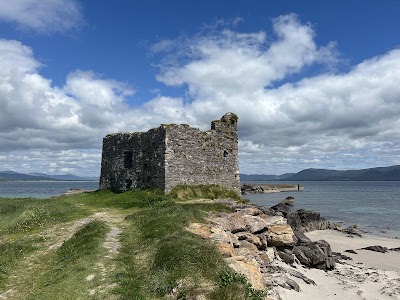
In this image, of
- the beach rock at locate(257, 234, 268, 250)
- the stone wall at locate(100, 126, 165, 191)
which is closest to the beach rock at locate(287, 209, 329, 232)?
the stone wall at locate(100, 126, 165, 191)

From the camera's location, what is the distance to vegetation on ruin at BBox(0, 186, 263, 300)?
11562 millimetres

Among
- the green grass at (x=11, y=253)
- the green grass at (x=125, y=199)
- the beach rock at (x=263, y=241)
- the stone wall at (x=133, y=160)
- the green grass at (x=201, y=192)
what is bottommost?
the beach rock at (x=263, y=241)

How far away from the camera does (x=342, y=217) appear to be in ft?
216

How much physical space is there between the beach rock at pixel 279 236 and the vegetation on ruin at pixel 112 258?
4.08 m

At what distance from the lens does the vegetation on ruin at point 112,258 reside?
37.9 ft

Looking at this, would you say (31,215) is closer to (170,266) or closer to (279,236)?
(170,266)

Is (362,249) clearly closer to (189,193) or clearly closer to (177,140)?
(189,193)

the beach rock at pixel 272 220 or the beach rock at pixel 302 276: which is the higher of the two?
the beach rock at pixel 272 220

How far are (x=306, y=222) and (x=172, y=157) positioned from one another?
30.7 metres

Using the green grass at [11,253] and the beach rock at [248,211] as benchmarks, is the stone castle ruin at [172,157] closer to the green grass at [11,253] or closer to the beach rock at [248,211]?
the beach rock at [248,211]

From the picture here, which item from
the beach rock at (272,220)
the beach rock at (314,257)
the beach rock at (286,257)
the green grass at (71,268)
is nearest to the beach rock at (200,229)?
the green grass at (71,268)

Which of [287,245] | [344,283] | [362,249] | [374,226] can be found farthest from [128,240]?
[374,226]

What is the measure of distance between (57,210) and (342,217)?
5594cm

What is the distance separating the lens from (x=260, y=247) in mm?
22578
